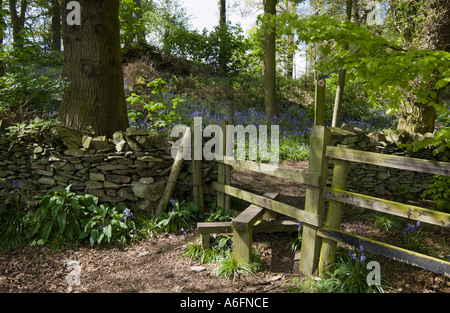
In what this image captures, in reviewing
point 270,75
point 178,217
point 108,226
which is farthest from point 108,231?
point 270,75

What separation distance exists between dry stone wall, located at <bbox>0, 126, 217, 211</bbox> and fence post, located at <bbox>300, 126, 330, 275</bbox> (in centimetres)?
180

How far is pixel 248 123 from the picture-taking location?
959 cm

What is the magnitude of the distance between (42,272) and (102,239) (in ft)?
2.59

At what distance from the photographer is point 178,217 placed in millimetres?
4605

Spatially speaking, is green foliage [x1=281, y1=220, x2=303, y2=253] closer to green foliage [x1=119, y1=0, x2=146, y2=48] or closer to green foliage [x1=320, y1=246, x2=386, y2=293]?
green foliage [x1=320, y1=246, x2=386, y2=293]

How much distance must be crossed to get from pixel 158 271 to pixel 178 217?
98 cm

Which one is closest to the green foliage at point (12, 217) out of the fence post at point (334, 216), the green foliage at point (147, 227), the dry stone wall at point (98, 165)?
the dry stone wall at point (98, 165)

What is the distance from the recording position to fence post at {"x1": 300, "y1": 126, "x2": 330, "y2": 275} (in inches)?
129

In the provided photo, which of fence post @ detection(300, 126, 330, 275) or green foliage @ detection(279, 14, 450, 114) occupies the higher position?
green foliage @ detection(279, 14, 450, 114)

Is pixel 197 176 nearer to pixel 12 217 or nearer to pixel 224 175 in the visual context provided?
pixel 224 175

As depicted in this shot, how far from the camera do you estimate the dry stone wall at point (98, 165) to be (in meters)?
4.61

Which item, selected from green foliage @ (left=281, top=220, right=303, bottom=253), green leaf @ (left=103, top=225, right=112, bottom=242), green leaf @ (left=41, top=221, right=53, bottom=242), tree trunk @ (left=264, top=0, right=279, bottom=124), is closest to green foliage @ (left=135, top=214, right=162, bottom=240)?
green leaf @ (left=103, top=225, right=112, bottom=242)

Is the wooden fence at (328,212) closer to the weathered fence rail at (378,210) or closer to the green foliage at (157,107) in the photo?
the weathered fence rail at (378,210)
